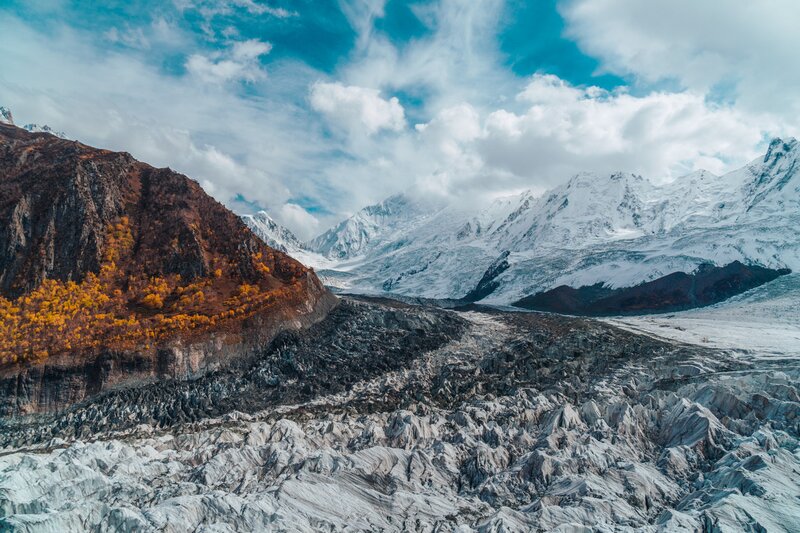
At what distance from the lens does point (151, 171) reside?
333 ft

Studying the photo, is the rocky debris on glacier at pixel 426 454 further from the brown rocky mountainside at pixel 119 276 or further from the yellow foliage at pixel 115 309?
the yellow foliage at pixel 115 309

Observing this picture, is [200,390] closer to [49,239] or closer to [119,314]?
[119,314]

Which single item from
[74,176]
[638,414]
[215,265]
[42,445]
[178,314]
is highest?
[74,176]

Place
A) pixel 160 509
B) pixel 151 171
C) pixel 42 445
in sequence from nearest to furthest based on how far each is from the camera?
1. pixel 160 509
2. pixel 42 445
3. pixel 151 171

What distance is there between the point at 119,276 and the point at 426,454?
6592cm

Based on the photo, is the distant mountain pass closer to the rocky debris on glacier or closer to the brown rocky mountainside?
the rocky debris on glacier

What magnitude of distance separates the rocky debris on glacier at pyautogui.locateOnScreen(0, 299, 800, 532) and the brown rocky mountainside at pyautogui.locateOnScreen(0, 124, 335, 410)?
6.27 meters

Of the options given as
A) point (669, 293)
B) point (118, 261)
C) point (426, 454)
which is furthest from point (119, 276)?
point (669, 293)

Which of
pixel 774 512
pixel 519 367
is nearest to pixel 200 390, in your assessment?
pixel 519 367

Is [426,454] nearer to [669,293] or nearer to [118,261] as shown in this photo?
[118,261]

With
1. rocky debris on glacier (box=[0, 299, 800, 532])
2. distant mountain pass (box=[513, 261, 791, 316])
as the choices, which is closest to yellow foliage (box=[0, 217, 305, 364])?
rocky debris on glacier (box=[0, 299, 800, 532])

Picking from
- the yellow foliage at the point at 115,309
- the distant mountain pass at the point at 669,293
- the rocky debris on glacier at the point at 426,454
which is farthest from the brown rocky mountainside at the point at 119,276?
the distant mountain pass at the point at 669,293

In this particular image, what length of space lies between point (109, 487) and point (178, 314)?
40105 millimetres

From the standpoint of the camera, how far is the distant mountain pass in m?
156
